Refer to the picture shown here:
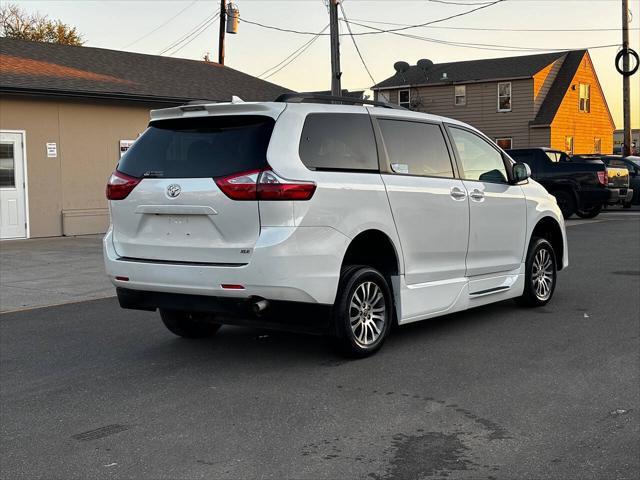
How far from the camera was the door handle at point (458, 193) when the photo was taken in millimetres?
7141

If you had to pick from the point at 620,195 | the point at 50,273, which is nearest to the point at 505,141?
the point at 620,195

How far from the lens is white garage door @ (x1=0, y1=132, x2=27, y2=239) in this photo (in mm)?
17719

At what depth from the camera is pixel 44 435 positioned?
15.2ft

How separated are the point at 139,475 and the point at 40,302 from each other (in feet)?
20.0

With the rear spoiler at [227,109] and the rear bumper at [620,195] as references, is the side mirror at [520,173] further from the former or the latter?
the rear bumper at [620,195]

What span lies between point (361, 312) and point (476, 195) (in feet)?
6.25

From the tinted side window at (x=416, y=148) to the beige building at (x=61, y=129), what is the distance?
12.8 meters

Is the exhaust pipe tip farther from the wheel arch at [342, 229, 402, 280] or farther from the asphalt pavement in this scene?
the wheel arch at [342, 229, 402, 280]

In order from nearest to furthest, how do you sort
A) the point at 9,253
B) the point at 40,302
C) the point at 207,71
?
the point at 40,302 < the point at 9,253 < the point at 207,71

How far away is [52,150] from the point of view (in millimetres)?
18688

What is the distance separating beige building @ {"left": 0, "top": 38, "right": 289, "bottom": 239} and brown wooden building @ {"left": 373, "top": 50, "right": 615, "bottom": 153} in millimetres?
24217

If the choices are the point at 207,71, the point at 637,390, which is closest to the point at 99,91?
the point at 207,71

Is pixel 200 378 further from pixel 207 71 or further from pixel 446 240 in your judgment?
pixel 207 71

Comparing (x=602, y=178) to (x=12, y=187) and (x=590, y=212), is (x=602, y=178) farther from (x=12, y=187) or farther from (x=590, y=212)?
(x=12, y=187)
